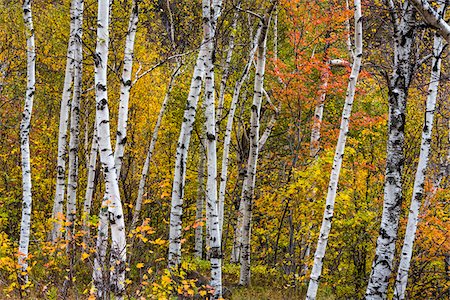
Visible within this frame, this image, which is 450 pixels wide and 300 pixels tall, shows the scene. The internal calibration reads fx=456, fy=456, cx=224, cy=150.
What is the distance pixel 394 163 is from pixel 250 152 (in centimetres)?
384

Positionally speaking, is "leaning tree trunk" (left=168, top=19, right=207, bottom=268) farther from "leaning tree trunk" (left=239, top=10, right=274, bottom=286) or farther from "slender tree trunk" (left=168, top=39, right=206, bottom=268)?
"leaning tree trunk" (left=239, top=10, right=274, bottom=286)

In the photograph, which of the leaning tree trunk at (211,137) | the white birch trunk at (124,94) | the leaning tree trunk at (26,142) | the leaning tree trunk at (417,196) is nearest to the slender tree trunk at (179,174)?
the leaning tree trunk at (211,137)

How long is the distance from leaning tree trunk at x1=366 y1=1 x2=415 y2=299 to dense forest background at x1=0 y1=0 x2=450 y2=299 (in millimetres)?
2140

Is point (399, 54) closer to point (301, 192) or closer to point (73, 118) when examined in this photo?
point (301, 192)

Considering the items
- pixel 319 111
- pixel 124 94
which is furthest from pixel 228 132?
pixel 124 94

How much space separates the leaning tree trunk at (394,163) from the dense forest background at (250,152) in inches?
84.3

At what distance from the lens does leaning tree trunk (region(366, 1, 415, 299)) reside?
257 inches

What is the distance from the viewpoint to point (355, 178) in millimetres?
11422

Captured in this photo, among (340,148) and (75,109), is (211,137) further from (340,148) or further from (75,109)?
Result: (75,109)

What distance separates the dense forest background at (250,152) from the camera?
10.2 meters

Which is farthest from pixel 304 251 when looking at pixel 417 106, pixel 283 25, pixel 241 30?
pixel 283 25

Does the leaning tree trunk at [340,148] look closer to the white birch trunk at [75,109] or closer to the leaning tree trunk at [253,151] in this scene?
the leaning tree trunk at [253,151]

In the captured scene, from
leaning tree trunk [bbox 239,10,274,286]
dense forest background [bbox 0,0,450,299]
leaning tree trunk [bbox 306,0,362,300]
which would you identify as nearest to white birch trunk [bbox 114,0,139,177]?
dense forest background [bbox 0,0,450,299]

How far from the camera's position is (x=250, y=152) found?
9.91 metres
